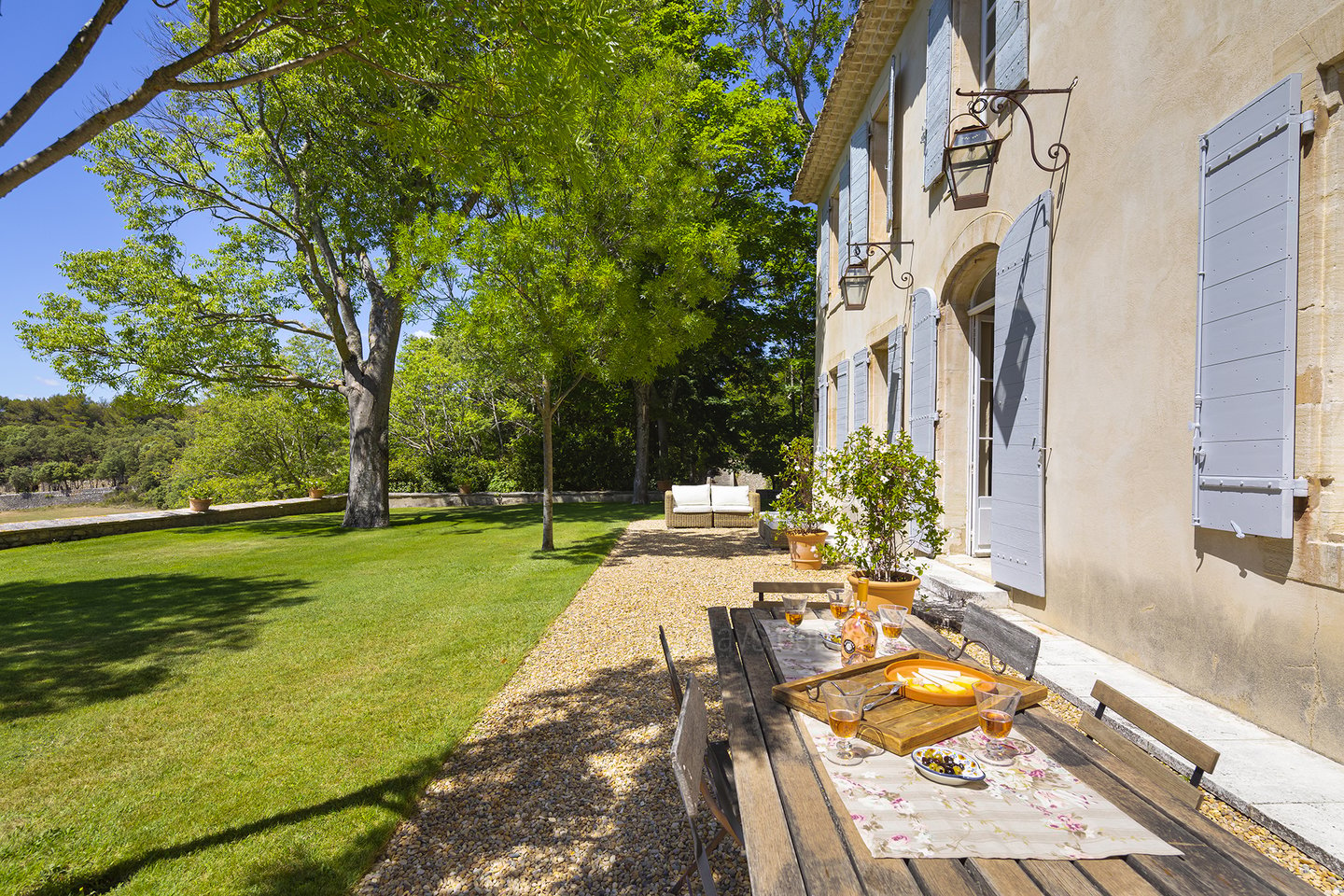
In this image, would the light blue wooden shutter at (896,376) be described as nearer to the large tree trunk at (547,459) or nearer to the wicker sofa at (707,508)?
the large tree trunk at (547,459)

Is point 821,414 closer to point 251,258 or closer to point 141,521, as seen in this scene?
point 251,258

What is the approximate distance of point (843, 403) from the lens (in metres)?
10.2

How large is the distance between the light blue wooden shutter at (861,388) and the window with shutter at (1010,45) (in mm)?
4015

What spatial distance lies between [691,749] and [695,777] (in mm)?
76

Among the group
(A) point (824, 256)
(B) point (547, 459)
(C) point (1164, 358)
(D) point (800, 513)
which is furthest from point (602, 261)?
(C) point (1164, 358)

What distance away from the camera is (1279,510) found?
2742 millimetres

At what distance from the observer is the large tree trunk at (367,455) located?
1446cm

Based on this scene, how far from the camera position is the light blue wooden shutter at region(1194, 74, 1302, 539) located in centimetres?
273

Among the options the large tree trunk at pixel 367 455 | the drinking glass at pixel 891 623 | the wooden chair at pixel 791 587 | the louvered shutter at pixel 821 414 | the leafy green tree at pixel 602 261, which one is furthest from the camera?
the large tree trunk at pixel 367 455

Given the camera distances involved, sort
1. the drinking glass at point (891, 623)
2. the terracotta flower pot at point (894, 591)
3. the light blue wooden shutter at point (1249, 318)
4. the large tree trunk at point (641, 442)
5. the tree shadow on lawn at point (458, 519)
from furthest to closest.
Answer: the large tree trunk at point (641, 442)
the tree shadow on lawn at point (458, 519)
the terracotta flower pot at point (894, 591)
the drinking glass at point (891, 623)
the light blue wooden shutter at point (1249, 318)

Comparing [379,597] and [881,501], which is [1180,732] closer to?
[881,501]

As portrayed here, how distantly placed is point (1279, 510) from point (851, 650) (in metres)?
1.98

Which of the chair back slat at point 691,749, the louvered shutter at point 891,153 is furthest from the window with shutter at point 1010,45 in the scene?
the chair back slat at point 691,749

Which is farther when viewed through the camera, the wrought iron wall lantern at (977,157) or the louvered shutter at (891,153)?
A: the louvered shutter at (891,153)
